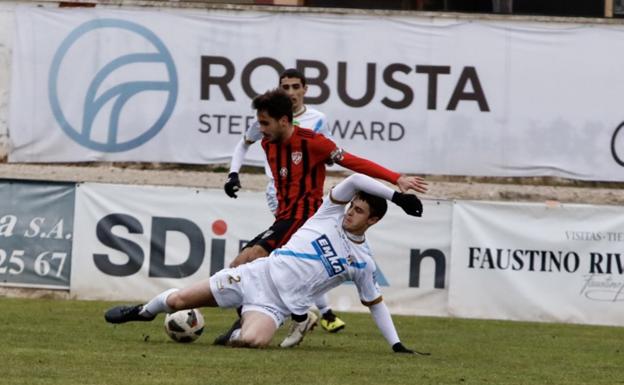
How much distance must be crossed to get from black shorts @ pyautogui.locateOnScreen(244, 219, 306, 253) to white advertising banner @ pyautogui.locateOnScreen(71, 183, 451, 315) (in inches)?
224

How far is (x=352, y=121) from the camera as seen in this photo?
18.2 meters

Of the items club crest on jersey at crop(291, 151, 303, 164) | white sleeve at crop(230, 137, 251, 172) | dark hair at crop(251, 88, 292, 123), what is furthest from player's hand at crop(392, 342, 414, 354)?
white sleeve at crop(230, 137, 251, 172)

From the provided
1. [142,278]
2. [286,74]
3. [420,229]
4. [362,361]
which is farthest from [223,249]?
[362,361]

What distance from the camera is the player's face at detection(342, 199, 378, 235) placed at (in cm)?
1035

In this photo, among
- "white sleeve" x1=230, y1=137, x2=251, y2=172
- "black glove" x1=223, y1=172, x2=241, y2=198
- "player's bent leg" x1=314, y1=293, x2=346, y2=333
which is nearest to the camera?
"black glove" x1=223, y1=172, x2=241, y2=198

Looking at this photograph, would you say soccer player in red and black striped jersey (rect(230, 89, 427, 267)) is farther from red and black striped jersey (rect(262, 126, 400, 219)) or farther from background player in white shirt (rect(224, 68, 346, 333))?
background player in white shirt (rect(224, 68, 346, 333))

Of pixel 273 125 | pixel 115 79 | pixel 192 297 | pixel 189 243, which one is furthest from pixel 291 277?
pixel 115 79

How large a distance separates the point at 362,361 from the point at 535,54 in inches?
358

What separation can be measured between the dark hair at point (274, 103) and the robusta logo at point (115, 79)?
24.6 feet

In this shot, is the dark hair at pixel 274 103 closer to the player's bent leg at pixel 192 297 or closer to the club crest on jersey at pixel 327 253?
the club crest on jersey at pixel 327 253

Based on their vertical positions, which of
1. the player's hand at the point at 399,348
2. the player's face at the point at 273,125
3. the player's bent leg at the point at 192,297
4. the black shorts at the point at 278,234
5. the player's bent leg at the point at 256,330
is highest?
the player's face at the point at 273,125

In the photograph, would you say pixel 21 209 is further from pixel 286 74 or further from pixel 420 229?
pixel 286 74

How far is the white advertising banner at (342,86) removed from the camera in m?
18.2

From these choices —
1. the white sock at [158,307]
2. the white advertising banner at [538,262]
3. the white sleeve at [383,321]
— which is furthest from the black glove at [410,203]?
the white advertising banner at [538,262]
